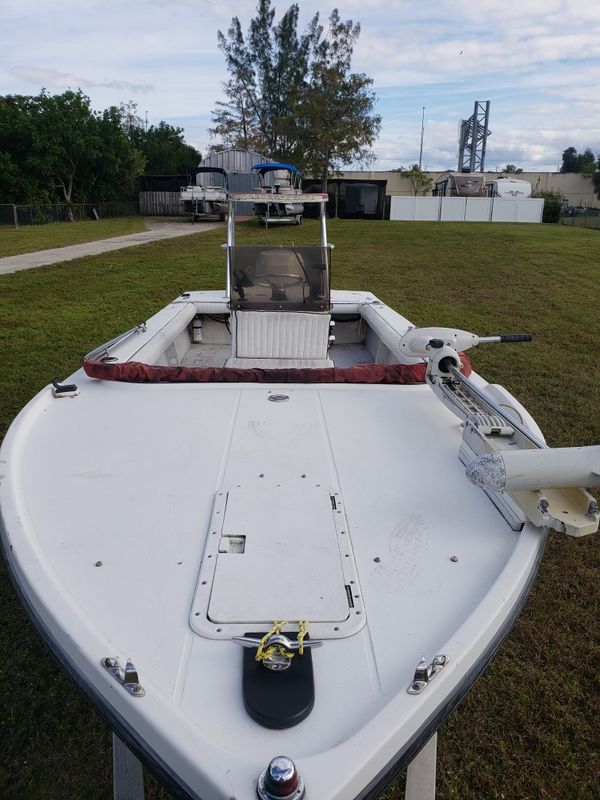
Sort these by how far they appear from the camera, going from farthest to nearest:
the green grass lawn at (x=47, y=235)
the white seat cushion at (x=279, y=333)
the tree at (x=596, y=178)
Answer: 1. the tree at (x=596, y=178)
2. the green grass lawn at (x=47, y=235)
3. the white seat cushion at (x=279, y=333)

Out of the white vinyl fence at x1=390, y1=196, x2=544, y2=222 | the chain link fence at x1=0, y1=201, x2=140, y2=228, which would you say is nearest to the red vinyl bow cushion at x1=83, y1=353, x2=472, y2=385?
the chain link fence at x1=0, y1=201, x2=140, y2=228

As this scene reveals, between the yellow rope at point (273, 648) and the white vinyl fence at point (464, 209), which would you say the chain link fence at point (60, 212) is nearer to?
the white vinyl fence at point (464, 209)

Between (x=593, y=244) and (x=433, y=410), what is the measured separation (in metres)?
→ 17.3

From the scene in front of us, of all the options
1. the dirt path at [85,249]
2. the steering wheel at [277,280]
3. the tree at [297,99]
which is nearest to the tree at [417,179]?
the tree at [297,99]

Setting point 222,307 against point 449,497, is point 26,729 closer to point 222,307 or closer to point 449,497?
point 449,497

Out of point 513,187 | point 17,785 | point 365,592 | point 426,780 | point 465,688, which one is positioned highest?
point 513,187

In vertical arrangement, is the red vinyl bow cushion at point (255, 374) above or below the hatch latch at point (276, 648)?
above

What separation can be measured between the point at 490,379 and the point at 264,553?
420 centimetres

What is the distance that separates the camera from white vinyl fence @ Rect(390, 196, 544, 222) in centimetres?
2722

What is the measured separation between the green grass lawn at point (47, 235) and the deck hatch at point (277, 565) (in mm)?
12961

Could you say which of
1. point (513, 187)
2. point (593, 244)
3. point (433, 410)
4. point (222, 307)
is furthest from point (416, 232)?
point (433, 410)

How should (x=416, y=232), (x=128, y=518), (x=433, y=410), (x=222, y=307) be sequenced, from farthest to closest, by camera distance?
(x=416, y=232)
(x=222, y=307)
(x=433, y=410)
(x=128, y=518)

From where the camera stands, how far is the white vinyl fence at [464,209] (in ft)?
89.3

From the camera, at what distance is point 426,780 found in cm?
154
